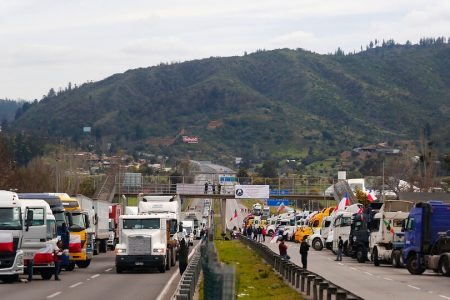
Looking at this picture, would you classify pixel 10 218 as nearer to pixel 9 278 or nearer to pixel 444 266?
pixel 9 278

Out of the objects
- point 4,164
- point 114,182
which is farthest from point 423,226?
point 114,182

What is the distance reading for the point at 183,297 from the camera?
68.7ft

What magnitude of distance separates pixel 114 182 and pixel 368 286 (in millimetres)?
76845

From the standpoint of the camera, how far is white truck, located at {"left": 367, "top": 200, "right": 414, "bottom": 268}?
5525 cm

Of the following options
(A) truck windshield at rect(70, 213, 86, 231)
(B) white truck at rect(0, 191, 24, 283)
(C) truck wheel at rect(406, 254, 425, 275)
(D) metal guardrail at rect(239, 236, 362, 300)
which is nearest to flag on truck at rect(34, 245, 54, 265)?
(B) white truck at rect(0, 191, 24, 283)

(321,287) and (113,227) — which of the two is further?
(113,227)

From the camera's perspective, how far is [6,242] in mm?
36719

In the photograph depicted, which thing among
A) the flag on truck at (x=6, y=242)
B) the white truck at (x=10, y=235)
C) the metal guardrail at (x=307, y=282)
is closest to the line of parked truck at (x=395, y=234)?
the metal guardrail at (x=307, y=282)

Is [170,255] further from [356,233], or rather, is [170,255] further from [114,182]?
[114,182]

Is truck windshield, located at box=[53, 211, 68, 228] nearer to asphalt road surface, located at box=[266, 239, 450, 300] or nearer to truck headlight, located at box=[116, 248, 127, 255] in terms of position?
truck headlight, located at box=[116, 248, 127, 255]

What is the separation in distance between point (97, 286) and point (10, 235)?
3363 mm

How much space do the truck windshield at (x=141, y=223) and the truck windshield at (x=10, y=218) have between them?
9.76 metres

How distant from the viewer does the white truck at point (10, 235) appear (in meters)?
36.8

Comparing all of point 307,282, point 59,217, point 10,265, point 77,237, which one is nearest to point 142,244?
point 59,217
